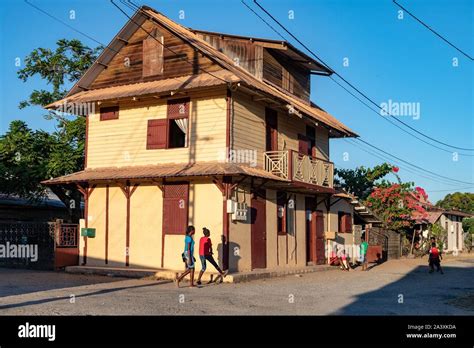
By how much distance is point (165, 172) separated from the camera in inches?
784

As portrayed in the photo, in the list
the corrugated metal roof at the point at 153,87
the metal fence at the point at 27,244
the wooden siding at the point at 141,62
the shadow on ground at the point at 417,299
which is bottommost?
the shadow on ground at the point at 417,299

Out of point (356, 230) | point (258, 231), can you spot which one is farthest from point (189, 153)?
point (356, 230)

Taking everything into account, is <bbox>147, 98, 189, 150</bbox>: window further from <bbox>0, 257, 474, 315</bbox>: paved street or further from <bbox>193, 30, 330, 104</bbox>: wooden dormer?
<bbox>0, 257, 474, 315</bbox>: paved street

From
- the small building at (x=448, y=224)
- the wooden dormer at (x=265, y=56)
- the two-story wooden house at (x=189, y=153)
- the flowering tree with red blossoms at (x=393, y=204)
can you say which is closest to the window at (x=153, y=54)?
the two-story wooden house at (x=189, y=153)

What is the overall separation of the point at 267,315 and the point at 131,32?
15.2m

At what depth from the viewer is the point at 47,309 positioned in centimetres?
1133

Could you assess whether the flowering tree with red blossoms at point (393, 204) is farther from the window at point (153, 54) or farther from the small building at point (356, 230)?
the window at point (153, 54)

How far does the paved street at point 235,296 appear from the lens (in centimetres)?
1185

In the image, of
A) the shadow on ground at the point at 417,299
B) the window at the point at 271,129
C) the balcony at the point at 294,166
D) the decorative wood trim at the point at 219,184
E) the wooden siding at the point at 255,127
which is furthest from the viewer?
the window at the point at 271,129

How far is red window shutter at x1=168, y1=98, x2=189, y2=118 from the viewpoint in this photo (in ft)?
68.6

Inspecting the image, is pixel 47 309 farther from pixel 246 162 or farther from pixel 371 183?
pixel 371 183

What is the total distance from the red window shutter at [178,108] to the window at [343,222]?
11426mm

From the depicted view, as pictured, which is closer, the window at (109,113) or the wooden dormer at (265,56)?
the window at (109,113)
